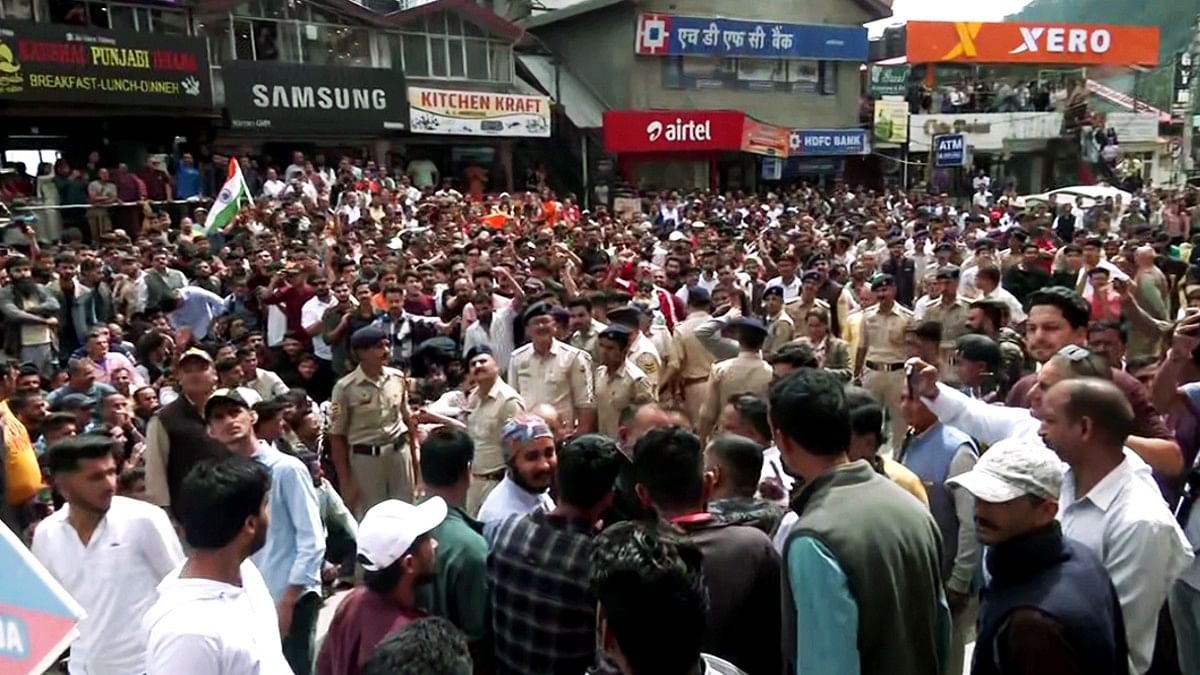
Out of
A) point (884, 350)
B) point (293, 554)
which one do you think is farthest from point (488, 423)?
point (884, 350)

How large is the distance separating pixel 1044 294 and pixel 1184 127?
44.8 m

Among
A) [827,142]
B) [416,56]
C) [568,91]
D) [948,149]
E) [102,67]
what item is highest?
[416,56]

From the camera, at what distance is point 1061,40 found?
39.3 m

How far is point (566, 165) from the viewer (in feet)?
98.3

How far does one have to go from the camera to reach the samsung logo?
21.9 meters

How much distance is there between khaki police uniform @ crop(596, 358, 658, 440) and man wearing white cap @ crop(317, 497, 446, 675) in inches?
140

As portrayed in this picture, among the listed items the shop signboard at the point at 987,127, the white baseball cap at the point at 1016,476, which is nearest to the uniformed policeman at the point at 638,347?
the white baseball cap at the point at 1016,476

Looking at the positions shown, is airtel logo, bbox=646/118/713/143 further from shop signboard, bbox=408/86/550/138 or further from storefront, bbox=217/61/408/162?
storefront, bbox=217/61/408/162

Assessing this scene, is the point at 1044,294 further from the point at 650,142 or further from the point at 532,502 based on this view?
the point at 650,142

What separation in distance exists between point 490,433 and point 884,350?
138 inches

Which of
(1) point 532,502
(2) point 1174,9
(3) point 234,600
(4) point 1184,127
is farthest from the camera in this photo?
(2) point 1174,9

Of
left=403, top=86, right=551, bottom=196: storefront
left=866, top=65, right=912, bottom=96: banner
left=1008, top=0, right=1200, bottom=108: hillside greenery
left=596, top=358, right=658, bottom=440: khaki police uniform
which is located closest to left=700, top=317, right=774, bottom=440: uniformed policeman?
left=596, top=358, right=658, bottom=440: khaki police uniform

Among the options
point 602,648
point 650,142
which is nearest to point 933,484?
point 602,648

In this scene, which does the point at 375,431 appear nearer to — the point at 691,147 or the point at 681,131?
the point at 681,131
